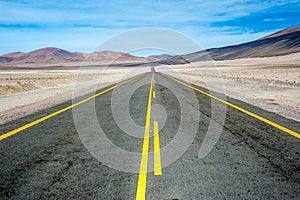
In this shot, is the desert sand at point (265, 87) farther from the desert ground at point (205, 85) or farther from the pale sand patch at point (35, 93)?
the pale sand patch at point (35, 93)

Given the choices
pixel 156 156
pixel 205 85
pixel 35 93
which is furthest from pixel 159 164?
pixel 205 85

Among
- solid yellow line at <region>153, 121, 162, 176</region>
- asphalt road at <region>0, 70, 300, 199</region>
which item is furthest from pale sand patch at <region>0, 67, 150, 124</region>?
solid yellow line at <region>153, 121, 162, 176</region>

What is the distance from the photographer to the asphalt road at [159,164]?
3.44 m

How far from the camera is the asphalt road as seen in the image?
135 inches

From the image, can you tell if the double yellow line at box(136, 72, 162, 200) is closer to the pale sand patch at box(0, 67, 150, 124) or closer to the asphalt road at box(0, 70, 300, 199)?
the asphalt road at box(0, 70, 300, 199)

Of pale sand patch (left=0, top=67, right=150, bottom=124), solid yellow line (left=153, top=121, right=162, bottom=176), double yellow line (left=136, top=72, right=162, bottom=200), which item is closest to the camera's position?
double yellow line (left=136, top=72, right=162, bottom=200)

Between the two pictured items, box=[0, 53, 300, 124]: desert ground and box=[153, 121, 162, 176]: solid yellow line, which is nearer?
box=[153, 121, 162, 176]: solid yellow line

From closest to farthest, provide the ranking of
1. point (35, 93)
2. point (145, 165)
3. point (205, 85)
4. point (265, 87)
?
point (145, 165)
point (35, 93)
point (265, 87)
point (205, 85)

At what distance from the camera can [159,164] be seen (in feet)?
14.5

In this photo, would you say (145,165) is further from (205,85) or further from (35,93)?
(205,85)

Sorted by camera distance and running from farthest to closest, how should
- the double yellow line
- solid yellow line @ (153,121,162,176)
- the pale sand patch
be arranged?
the pale sand patch < solid yellow line @ (153,121,162,176) < the double yellow line

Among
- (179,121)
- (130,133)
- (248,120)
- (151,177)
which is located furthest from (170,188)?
(248,120)

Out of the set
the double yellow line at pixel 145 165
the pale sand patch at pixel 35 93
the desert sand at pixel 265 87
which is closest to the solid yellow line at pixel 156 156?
the double yellow line at pixel 145 165

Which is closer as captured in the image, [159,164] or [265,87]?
[159,164]
